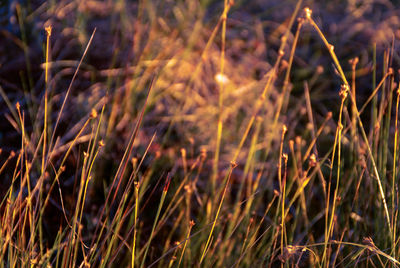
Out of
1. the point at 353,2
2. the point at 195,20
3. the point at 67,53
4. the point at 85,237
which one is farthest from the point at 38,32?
the point at 353,2

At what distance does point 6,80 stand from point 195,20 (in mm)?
787

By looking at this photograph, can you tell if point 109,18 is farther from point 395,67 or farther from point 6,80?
point 395,67

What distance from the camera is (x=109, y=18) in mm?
2152

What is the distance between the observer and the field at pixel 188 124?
1.46 meters

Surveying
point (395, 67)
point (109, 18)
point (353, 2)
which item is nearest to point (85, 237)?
point (109, 18)

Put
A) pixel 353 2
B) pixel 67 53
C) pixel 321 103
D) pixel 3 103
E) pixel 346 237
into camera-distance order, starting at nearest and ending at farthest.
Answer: pixel 346 237 → pixel 3 103 → pixel 67 53 → pixel 321 103 → pixel 353 2

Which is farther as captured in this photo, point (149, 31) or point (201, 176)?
point (149, 31)

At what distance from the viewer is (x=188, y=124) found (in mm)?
1867

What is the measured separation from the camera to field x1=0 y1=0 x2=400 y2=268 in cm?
146

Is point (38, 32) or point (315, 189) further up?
point (38, 32)

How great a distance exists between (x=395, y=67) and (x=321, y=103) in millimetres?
316

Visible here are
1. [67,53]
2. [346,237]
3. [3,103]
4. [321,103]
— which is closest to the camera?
[346,237]

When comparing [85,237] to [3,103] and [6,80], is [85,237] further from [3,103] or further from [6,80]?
[6,80]

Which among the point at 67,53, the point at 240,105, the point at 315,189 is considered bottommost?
the point at 315,189
